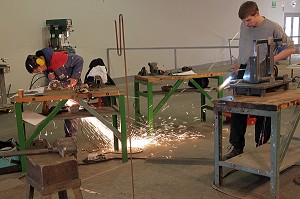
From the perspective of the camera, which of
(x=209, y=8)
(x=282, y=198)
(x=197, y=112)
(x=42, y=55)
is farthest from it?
(x=209, y=8)

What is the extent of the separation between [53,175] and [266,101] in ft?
5.05

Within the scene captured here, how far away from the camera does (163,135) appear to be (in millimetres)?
4543

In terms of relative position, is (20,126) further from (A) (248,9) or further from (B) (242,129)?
(A) (248,9)

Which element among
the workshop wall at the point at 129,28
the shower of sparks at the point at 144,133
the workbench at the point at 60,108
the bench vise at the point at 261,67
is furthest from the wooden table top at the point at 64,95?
the workshop wall at the point at 129,28

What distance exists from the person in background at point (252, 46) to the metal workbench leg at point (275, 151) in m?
0.71

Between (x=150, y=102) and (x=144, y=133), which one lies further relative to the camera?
(x=144, y=133)

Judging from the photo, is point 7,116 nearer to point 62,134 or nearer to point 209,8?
point 62,134

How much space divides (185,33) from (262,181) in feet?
27.9

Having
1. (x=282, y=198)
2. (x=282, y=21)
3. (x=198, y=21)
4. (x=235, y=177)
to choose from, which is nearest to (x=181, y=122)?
(x=235, y=177)

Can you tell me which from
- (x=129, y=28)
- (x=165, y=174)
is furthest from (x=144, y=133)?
(x=129, y=28)

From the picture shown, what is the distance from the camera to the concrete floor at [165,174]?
2.89 meters

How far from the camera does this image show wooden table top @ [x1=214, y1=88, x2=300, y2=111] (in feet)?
8.09

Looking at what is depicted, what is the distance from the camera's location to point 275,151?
8.20 feet

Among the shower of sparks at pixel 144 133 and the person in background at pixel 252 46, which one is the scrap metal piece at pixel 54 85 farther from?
the person in background at pixel 252 46
